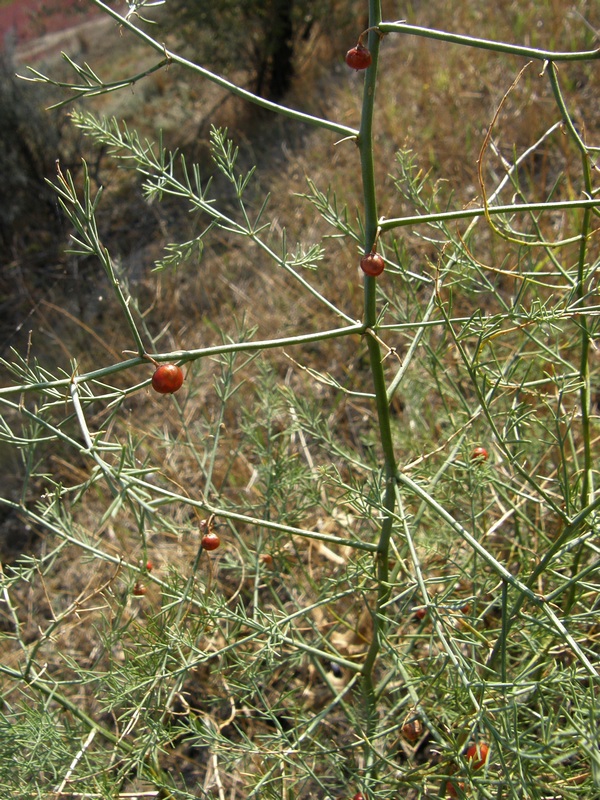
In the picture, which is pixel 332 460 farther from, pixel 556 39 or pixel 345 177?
pixel 556 39

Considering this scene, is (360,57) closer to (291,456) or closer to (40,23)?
(291,456)

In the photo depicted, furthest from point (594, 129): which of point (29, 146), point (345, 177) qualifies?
point (29, 146)

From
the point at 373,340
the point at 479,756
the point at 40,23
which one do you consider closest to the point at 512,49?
the point at 373,340

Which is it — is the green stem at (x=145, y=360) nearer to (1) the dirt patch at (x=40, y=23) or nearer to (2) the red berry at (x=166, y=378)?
(2) the red berry at (x=166, y=378)

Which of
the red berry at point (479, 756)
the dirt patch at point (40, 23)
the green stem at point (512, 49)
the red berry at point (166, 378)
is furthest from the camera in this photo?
the dirt patch at point (40, 23)

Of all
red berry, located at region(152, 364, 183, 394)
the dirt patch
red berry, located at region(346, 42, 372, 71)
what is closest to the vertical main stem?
red berry, located at region(346, 42, 372, 71)

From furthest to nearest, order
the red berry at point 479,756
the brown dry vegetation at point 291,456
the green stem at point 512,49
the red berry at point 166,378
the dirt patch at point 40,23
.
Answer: the dirt patch at point 40,23 → the brown dry vegetation at point 291,456 → the red berry at point 479,756 → the red berry at point 166,378 → the green stem at point 512,49

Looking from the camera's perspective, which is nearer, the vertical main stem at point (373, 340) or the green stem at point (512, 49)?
the green stem at point (512, 49)

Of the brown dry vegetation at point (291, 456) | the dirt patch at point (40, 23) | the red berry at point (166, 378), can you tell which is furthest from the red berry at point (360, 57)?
the dirt patch at point (40, 23)
